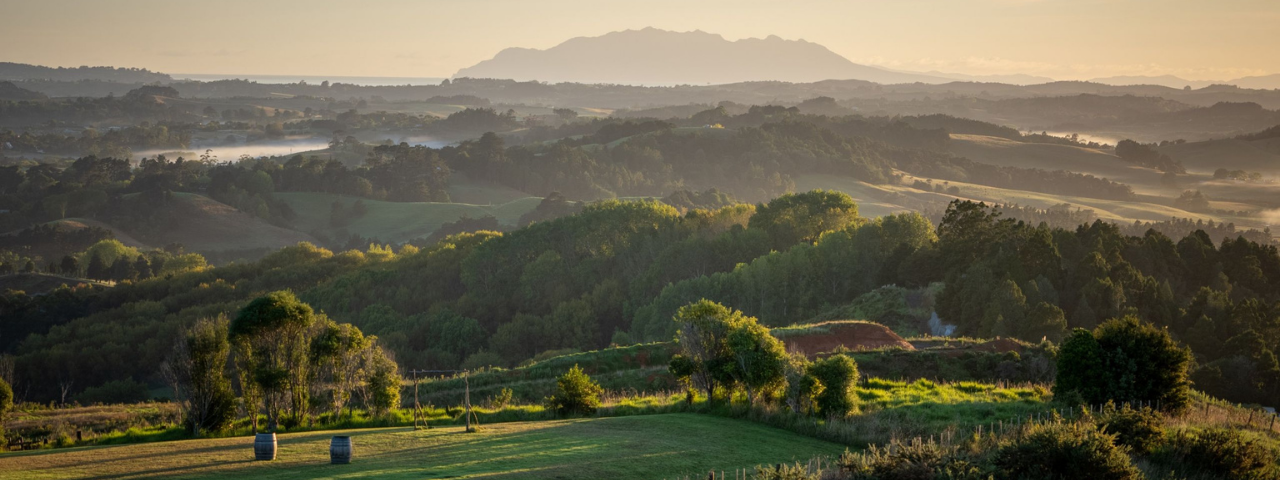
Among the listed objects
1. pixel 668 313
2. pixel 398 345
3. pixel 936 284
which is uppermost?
pixel 936 284

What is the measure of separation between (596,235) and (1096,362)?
67.3m

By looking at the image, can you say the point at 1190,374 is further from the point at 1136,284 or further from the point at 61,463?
the point at 61,463

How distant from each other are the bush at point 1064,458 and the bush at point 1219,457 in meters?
2.18

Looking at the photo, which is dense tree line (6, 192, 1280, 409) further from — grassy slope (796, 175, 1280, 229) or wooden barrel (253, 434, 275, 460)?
grassy slope (796, 175, 1280, 229)

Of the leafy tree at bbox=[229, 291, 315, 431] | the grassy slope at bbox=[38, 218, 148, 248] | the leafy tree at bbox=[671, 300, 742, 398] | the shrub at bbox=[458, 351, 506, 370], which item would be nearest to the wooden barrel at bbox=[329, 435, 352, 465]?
the leafy tree at bbox=[229, 291, 315, 431]

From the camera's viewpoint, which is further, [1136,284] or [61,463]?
[1136,284]

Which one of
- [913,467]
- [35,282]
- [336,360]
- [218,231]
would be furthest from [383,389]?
[218,231]

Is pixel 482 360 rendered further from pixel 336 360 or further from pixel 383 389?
pixel 383 389

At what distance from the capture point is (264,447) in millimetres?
17000

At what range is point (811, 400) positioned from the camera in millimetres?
24531

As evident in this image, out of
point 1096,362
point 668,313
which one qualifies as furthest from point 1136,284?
point 1096,362

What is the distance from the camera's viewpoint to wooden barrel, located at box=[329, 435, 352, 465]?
16766 millimetres

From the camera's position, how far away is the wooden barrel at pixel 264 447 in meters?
17.0

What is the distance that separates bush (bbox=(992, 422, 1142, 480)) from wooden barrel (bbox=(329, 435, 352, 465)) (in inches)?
Result: 471
